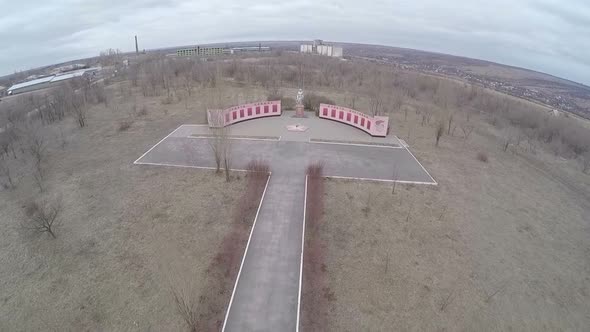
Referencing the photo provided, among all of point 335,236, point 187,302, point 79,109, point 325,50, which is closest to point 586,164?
point 335,236

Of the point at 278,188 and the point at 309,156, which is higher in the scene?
the point at 309,156

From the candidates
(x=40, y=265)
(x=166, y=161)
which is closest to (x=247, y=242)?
(x=40, y=265)

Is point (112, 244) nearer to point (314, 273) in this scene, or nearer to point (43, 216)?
point (43, 216)

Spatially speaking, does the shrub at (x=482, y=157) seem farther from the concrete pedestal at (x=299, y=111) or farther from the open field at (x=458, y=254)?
the concrete pedestal at (x=299, y=111)

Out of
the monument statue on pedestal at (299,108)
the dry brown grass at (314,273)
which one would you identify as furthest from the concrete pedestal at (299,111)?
the dry brown grass at (314,273)

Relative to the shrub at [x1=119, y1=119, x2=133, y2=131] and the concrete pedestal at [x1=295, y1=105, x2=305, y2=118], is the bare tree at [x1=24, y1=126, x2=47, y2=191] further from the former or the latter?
the concrete pedestal at [x1=295, y1=105, x2=305, y2=118]
